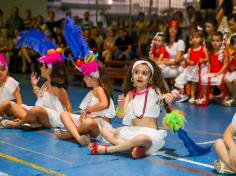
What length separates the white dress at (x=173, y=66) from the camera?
9117 millimetres

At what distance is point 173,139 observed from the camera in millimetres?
5516

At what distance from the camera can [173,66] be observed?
9.18 meters

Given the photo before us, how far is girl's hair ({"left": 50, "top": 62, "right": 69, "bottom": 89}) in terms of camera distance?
5773mm

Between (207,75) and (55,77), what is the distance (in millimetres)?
3640

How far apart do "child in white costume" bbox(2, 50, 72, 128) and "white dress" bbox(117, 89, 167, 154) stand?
3.78 feet

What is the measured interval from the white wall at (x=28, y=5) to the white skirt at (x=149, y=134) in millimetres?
10709

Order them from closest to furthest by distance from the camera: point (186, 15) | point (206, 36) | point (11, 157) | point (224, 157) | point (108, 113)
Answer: point (224, 157), point (11, 157), point (108, 113), point (206, 36), point (186, 15)

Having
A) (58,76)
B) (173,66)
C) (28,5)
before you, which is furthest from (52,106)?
(28,5)

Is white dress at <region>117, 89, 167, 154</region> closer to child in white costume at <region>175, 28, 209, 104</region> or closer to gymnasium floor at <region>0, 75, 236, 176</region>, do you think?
gymnasium floor at <region>0, 75, 236, 176</region>

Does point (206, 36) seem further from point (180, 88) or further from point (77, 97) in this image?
point (77, 97)

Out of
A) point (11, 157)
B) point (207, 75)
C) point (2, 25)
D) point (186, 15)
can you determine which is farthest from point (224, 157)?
point (2, 25)

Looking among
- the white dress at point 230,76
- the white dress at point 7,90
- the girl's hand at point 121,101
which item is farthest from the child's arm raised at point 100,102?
the white dress at point 230,76

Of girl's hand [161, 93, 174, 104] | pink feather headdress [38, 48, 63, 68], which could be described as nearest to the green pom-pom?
girl's hand [161, 93, 174, 104]

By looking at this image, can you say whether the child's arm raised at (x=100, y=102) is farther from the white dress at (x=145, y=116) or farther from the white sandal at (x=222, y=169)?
the white sandal at (x=222, y=169)
